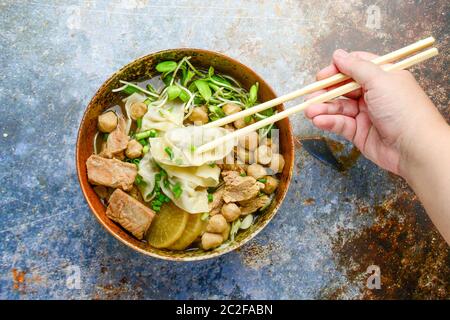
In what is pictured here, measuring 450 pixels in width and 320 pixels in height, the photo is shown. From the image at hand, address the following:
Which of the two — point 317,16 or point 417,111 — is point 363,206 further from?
point 317,16

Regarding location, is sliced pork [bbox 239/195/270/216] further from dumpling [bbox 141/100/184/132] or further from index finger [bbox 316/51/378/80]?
index finger [bbox 316/51/378/80]

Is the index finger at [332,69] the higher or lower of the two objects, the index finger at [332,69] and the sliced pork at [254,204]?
the higher

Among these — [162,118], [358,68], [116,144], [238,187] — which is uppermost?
[358,68]

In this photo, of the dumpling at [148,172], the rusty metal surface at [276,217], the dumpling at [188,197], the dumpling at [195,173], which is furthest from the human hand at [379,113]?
the dumpling at [148,172]

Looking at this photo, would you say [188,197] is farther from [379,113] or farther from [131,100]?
[379,113]

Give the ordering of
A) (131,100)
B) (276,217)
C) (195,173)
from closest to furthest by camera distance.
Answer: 1. (195,173)
2. (131,100)
3. (276,217)

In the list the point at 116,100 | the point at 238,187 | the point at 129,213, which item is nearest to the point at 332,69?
the point at 238,187

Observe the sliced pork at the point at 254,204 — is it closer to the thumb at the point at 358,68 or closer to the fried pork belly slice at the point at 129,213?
the fried pork belly slice at the point at 129,213

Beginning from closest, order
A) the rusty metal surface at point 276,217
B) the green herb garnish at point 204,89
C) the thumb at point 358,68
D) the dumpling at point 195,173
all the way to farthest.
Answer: the thumb at point 358,68 < the dumpling at point 195,173 < the green herb garnish at point 204,89 < the rusty metal surface at point 276,217
